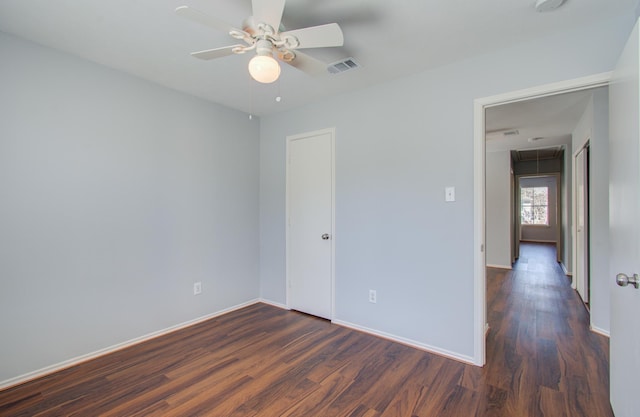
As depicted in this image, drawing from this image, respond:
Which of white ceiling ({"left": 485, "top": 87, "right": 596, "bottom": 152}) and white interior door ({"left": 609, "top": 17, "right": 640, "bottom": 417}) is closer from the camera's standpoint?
white interior door ({"left": 609, "top": 17, "right": 640, "bottom": 417})

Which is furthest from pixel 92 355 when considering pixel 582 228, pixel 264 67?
pixel 582 228

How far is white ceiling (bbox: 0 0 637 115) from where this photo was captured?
71.7 inches

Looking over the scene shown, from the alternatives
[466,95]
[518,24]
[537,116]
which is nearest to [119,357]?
[466,95]

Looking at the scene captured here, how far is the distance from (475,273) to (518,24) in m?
1.78

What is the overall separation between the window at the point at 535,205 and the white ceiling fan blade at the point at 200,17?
12251mm

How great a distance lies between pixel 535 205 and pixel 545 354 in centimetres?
1040

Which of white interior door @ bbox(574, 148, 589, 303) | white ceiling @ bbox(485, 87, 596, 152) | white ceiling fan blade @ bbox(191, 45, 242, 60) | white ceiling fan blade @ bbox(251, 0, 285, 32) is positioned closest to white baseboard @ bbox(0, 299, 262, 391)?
white ceiling fan blade @ bbox(191, 45, 242, 60)

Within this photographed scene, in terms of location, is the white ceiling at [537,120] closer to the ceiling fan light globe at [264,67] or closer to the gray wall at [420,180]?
the gray wall at [420,180]

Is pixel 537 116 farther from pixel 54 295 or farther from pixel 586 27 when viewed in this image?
pixel 54 295

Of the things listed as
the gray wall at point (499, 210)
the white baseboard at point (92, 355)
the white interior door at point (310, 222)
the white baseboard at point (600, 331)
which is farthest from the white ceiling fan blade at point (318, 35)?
the gray wall at point (499, 210)

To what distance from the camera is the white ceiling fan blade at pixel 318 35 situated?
5.10 feet

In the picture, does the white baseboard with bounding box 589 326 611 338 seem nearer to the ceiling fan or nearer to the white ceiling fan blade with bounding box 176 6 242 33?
the ceiling fan

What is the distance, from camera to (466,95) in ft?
8.18

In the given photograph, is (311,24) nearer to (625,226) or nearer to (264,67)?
(264,67)
